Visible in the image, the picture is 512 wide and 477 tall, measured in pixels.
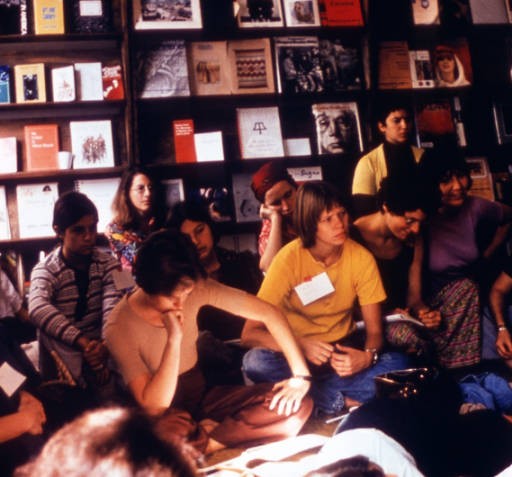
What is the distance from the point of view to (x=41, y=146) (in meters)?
3.16

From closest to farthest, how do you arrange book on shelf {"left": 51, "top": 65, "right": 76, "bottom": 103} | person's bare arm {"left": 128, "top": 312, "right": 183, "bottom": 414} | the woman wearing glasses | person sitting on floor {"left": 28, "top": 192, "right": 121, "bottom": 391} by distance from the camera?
person's bare arm {"left": 128, "top": 312, "right": 183, "bottom": 414} → person sitting on floor {"left": 28, "top": 192, "right": 121, "bottom": 391} → the woman wearing glasses → book on shelf {"left": 51, "top": 65, "right": 76, "bottom": 103}

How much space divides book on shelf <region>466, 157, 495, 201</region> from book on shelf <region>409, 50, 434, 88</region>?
49cm

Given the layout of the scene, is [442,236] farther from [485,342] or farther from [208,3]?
[208,3]

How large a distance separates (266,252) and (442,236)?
2.59 ft

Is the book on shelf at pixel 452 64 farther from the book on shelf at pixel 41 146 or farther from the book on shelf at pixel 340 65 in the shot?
the book on shelf at pixel 41 146

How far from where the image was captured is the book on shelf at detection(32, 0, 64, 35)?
10.0 ft

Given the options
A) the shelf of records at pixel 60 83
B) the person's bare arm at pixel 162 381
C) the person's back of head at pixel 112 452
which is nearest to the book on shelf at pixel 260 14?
the shelf of records at pixel 60 83

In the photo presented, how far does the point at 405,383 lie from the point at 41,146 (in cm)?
230

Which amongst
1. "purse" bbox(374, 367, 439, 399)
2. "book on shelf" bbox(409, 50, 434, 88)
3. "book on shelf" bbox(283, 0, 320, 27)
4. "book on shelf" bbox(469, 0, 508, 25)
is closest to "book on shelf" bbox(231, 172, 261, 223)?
"book on shelf" bbox(283, 0, 320, 27)

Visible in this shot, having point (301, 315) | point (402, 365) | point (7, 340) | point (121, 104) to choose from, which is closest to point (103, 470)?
point (7, 340)

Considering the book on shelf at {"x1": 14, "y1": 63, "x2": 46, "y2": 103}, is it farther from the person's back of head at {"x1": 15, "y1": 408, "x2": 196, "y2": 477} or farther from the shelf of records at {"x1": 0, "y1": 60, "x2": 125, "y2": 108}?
the person's back of head at {"x1": 15, "y1": 408, "x2": 196, "y2": 477}

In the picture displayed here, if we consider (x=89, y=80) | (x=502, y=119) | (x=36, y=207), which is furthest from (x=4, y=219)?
(x=502, y=119)

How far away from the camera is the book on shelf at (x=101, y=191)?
3.04 metres

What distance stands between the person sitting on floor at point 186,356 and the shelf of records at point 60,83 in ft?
4.57
